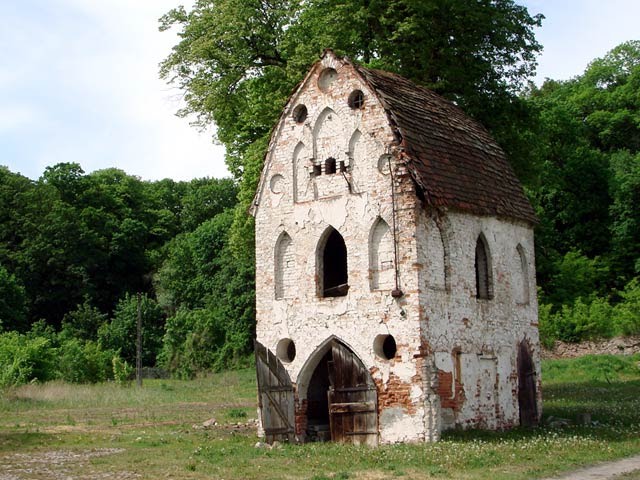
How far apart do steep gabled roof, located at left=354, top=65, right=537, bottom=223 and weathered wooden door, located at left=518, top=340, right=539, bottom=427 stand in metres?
3.81

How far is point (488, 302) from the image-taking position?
21.9 m

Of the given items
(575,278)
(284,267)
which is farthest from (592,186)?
(284,267)

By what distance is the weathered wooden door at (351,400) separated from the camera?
63.9ft

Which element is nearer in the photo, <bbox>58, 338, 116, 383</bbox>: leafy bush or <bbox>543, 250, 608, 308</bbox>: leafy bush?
<bbox>58, 338, 116, 383</bbox>: leafy bush

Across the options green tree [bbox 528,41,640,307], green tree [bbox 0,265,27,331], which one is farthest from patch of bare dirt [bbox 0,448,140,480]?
green tree [bbox 0,265,27,331]

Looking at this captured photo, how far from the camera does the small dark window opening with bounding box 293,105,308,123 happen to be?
72.2ft

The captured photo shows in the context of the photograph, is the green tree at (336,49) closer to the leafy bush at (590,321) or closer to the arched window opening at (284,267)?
the arched window opening at (284,267)

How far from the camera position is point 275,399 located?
20.8 meters

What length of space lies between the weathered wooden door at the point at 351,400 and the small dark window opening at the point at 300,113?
19.3 ft

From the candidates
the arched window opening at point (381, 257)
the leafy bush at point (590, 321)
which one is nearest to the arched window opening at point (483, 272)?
the arched window opening at point (381, 257)

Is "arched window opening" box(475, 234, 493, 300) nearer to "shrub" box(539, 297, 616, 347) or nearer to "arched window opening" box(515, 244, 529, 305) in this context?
"arched window opening" box(515, 244, 529, 305)

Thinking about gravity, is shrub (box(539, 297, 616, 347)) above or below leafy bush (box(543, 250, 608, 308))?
below

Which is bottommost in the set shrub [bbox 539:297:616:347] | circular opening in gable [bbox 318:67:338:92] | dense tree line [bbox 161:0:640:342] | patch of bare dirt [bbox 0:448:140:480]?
patch of bare dirt [bbox 0:448:140:480]

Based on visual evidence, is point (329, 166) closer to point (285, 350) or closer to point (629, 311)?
point (285, 350)
